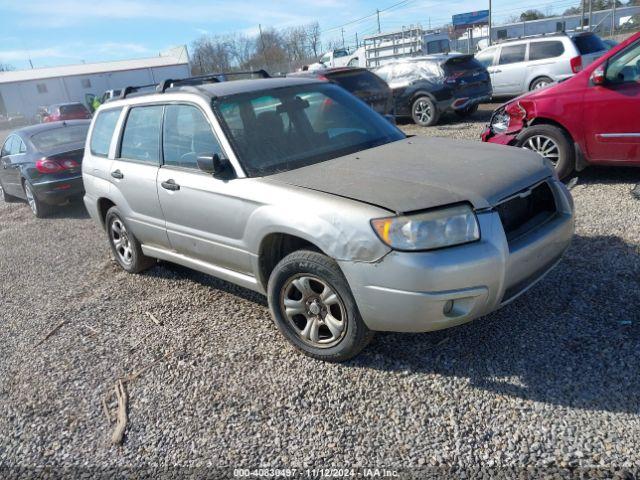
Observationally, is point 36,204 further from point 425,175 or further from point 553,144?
point 553,144

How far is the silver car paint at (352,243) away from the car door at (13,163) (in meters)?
6.02

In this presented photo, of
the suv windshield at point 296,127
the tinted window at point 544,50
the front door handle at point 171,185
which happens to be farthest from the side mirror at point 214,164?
the tinted window at point 544,50

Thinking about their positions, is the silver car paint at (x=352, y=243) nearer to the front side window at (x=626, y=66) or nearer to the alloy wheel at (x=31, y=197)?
the front side window at (x=626, y=66)

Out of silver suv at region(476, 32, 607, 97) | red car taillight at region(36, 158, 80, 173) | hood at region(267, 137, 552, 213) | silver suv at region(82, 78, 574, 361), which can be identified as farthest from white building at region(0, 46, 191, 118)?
hood at region(267, 137, 552, 213)

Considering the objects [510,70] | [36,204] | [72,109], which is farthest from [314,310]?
[72,109]

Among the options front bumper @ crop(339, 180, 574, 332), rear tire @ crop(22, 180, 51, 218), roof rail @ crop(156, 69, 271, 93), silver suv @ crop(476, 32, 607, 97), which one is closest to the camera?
front bumper @ crop(339, 180, 574, 332)

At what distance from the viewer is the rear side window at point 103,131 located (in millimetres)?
5250

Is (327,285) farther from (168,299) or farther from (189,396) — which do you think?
(168,299)

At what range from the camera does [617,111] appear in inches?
220

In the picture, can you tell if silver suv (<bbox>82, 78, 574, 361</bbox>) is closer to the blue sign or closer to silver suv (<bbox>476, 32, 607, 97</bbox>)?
silver suv (<bbox>476, 32, 607, 97</bbox>)

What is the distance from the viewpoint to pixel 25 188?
9.17 metres

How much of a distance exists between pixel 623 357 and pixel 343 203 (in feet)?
6.08

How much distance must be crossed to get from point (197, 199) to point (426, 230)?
1.87 m

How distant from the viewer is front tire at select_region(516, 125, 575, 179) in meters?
6.06
